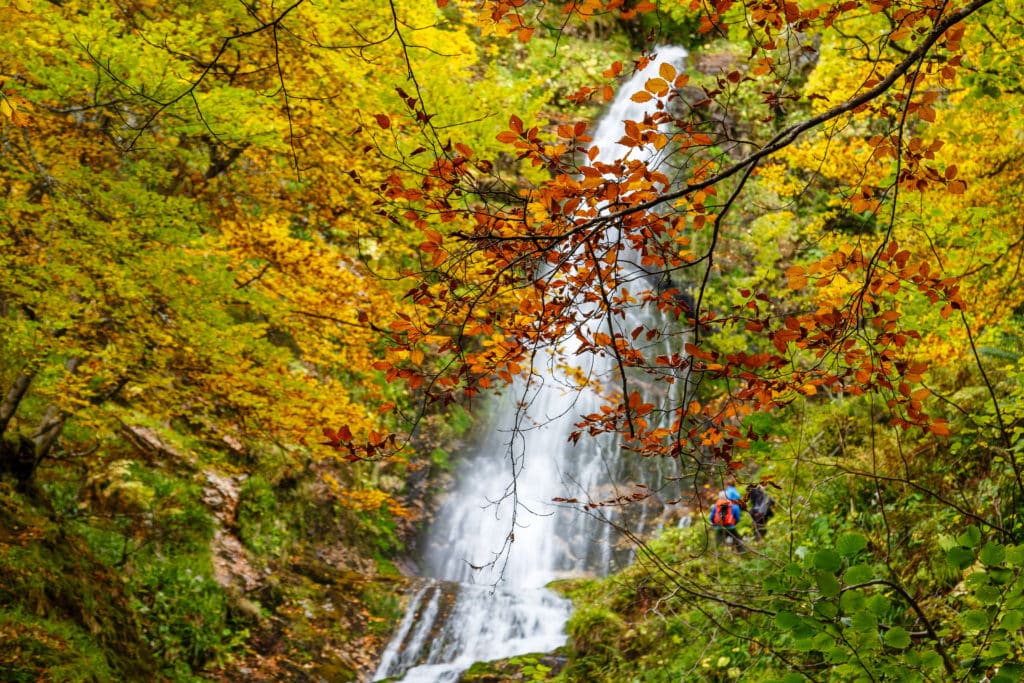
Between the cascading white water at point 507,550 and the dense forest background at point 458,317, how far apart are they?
0.90 m

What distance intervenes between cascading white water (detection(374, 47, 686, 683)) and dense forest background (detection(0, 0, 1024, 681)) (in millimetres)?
898

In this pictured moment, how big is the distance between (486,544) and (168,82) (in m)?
10.8

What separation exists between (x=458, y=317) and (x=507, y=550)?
867cm

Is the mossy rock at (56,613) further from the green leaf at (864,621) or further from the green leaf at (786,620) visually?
the green leaf at (864,621)

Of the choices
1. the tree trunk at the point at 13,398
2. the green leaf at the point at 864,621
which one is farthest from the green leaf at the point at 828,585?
the tree trunk at the point at 13,398

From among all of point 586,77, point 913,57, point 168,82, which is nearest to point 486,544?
point 168,82

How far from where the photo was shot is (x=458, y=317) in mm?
4871

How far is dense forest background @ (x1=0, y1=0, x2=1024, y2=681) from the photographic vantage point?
2.47 meters

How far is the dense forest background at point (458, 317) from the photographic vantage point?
2.47m

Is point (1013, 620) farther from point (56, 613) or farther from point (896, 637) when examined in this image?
point (56, 613)

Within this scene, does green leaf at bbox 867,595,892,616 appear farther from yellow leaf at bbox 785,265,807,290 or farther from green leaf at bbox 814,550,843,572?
yellow leaf at bbox 785,265,807,290

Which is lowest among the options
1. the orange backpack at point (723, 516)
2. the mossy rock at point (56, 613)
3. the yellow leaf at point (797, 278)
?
the mossy rock at point (56, 613)

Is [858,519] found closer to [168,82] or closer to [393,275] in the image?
[393,275]

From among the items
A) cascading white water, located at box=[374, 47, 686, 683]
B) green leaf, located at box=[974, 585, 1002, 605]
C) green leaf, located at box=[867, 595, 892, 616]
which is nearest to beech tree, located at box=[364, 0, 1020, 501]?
green leaf, located at box=[867, 595, 892, 616]
